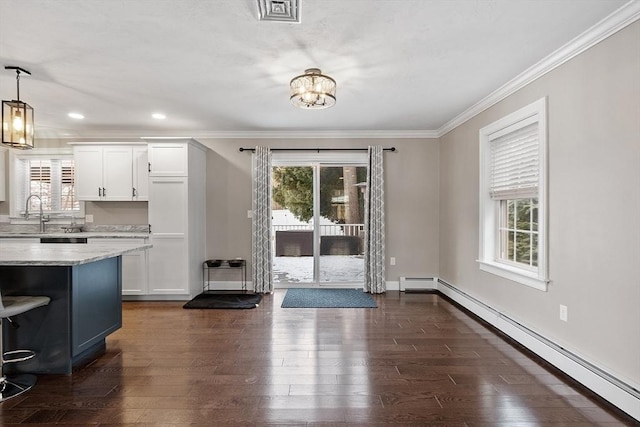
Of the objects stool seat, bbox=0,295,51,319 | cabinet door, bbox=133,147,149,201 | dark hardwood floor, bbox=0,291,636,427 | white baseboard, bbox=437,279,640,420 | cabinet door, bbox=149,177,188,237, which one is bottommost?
dark hardwood floor, bbox=0,291,636,427

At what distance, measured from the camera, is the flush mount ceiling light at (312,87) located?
292 centimetres

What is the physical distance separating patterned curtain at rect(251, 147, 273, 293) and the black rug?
0.29m

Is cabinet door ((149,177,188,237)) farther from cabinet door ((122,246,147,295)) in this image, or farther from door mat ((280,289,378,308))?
door mat ((280,289,378,308))

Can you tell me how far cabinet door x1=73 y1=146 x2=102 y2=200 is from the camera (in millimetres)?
4977

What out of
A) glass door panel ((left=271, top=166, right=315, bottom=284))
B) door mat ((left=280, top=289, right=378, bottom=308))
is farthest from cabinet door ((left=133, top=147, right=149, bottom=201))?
door mat ((left=280, top=289, right=378, bottom=308))

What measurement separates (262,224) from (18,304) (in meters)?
3.17

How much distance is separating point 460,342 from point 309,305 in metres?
1.97

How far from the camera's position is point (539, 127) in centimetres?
295

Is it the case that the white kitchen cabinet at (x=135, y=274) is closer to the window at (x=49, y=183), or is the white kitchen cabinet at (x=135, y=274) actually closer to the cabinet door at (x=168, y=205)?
the cabinet door at (x=168, y=205)

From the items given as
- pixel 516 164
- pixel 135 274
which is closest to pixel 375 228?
pixel 516 164

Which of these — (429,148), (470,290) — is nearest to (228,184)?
(429,148)

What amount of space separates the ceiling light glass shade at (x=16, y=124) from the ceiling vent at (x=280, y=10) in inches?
83.7

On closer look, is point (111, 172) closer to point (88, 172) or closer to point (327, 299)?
point (88, 172)

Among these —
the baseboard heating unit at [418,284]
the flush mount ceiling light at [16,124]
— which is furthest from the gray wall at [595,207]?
the flush mount ceiling light at [16,124]
